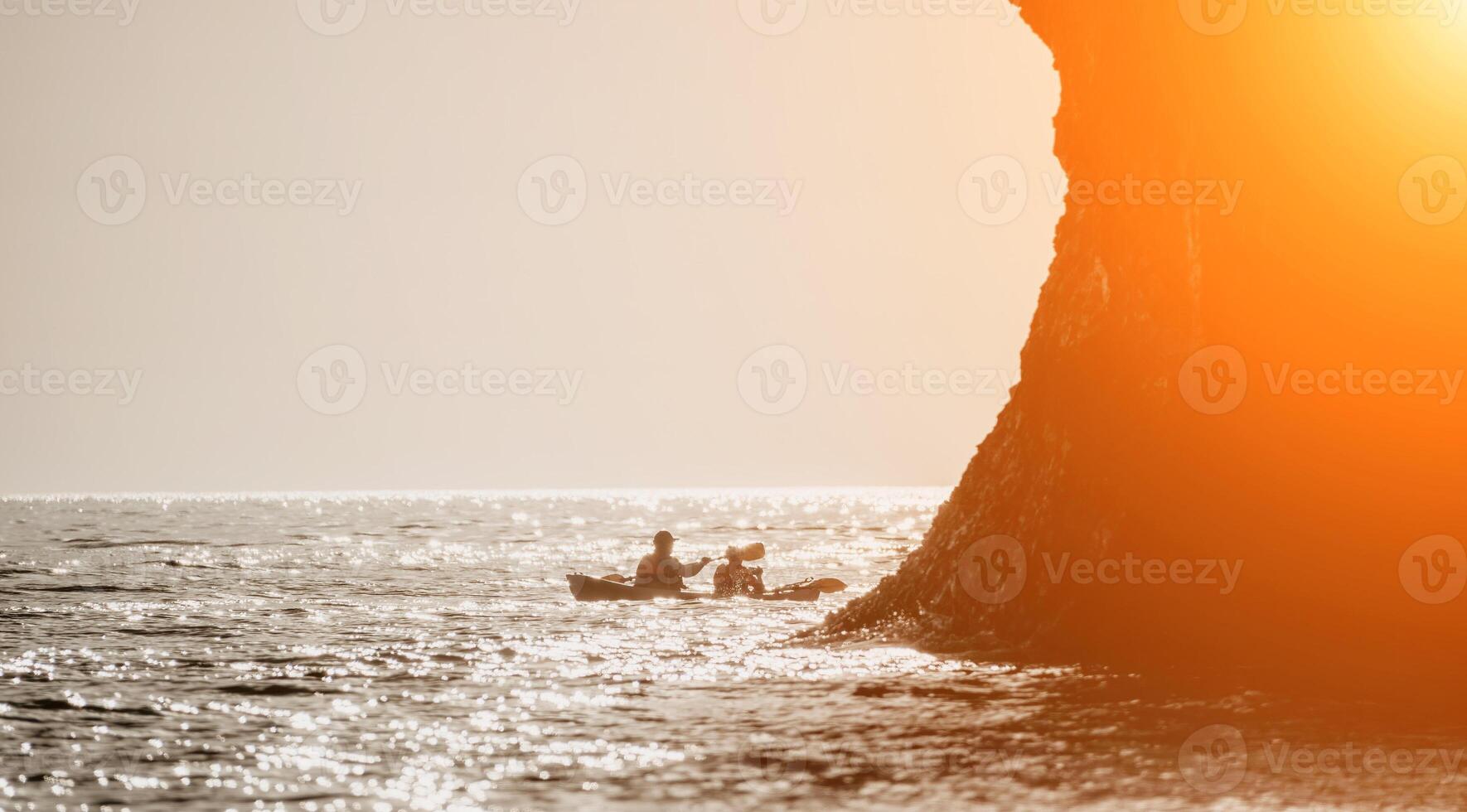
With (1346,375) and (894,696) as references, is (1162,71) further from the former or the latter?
(894,696)

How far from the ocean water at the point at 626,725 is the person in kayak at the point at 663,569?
3637 mm

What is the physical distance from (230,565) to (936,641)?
39.6 metres

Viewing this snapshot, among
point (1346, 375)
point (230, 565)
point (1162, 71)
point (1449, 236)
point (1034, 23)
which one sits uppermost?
point (1034, 23)

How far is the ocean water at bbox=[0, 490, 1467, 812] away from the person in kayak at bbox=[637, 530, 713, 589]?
3.64 metres

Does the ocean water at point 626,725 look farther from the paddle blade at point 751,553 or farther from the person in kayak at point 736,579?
the person in kayak at point 736,579

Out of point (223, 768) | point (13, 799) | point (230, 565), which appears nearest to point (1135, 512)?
point (223, 768)

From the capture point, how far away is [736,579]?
33.5m

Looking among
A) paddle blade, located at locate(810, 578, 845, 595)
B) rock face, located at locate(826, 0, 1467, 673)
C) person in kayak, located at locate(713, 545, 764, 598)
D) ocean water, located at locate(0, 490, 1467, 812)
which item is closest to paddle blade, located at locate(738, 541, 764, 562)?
person in kayak, located at locate(713, 545, 764, 598)

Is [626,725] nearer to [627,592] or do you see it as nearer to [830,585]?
[627,592]

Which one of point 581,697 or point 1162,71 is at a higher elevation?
point 1162,71

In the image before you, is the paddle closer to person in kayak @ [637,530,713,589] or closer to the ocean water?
person in kayak @ [637,530,713,589]

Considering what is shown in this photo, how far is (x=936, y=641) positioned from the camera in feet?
66.1

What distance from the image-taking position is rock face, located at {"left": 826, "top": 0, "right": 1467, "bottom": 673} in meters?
16.9

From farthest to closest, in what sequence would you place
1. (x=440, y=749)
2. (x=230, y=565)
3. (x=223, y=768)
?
(x=230, y=565) < (x=440, y=749) < (x=223, y=768)
